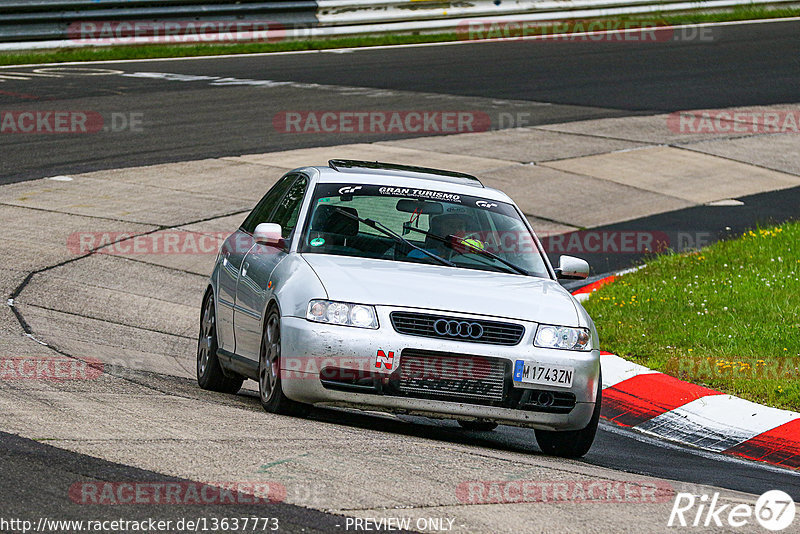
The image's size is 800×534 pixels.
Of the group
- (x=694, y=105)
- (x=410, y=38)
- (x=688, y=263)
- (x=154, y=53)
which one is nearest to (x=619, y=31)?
(x=410, y=38)

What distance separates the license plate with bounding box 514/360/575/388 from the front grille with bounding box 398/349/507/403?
0.30 feet

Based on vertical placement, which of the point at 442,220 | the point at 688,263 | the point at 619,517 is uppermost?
the point at 442,220

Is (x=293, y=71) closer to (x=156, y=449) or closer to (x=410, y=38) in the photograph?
(x=410, y=38)

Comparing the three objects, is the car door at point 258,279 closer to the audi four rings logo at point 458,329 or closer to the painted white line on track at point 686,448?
the audi four rings logo at point 458,329

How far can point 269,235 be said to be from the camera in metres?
7.93

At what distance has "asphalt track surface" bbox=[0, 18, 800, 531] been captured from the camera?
1725cm

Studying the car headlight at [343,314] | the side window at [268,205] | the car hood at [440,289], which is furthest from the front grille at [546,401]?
the side window at [268,205]

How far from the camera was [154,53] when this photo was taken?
27656 mm

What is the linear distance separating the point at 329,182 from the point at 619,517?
146 inches

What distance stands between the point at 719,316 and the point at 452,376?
4.57 meters

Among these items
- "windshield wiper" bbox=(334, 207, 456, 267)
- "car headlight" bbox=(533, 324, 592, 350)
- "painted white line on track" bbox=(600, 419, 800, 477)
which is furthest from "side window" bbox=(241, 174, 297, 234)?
"painted white line on track" bbox=(600, 419, 800, 477)

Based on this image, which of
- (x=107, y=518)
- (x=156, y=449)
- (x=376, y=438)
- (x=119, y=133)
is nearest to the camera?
(x=107, y=518)

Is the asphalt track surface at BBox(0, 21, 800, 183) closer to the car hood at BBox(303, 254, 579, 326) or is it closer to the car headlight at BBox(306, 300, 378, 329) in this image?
the car hood at BBox(303, 254, 579, 326)

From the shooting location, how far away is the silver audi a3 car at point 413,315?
711 centimetres
